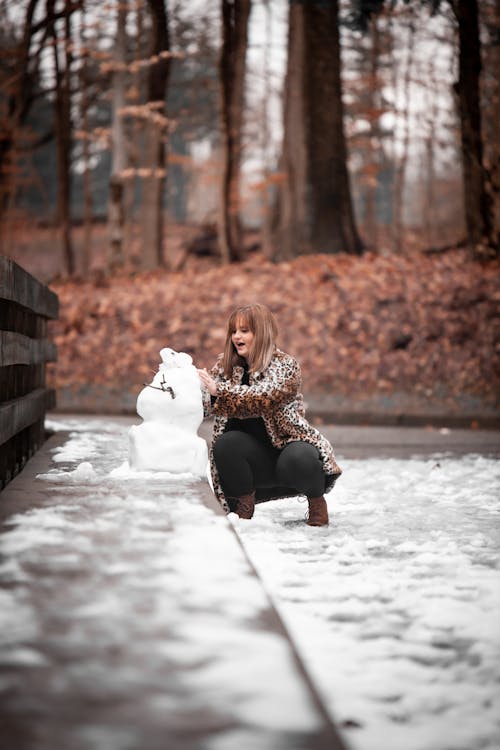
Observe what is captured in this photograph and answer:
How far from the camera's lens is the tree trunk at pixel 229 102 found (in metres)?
20.3

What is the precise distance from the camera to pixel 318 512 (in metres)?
5.46

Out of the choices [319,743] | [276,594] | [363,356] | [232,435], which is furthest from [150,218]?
[319,743]

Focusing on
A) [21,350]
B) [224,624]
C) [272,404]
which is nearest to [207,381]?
[272,404]

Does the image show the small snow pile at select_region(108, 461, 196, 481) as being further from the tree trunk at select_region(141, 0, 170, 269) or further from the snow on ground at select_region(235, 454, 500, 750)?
the tree trunk at select_region(141, 0, 170, 269)

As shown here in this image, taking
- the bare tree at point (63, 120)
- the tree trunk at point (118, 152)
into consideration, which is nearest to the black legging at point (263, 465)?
the tree trunk at point (118, 152)

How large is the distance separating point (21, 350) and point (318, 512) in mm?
2097

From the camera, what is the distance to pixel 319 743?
1.97 meters

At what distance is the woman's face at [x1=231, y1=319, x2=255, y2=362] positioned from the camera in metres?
5.30

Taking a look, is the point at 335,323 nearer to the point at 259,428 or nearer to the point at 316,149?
the point at 316,149

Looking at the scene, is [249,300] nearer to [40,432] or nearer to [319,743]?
[40,432]

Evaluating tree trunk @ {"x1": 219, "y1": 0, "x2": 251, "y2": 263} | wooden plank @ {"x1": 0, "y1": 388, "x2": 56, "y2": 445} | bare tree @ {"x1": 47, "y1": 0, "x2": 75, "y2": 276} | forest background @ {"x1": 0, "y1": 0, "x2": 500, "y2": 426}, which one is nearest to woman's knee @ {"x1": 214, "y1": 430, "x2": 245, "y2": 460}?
wooden plank @ {"x1": 0, "y1": 388, "x2": 56, "y2": 445}

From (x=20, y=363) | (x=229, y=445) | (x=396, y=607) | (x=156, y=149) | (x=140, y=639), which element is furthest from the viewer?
(x=156, y=149)

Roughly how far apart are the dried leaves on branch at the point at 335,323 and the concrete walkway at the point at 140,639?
9528 millimetres

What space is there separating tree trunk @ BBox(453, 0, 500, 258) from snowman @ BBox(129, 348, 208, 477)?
11.7 m
